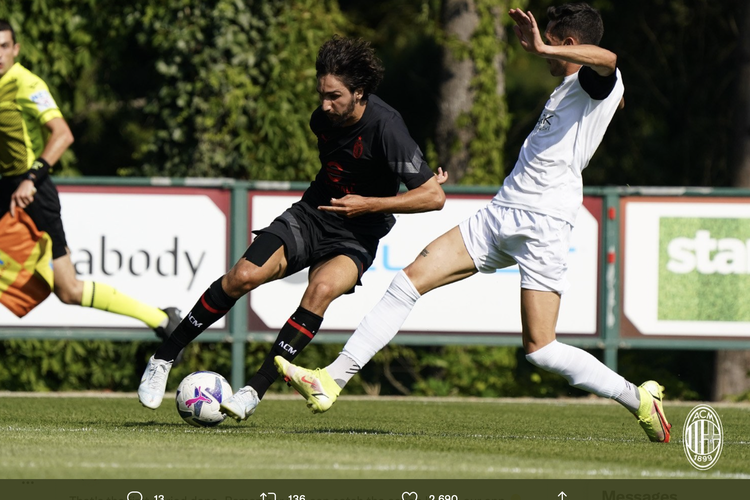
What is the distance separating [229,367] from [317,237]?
4444mm

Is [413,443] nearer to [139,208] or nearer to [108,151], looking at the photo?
[139,208]

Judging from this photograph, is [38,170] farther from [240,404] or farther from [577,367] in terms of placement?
[577,367]

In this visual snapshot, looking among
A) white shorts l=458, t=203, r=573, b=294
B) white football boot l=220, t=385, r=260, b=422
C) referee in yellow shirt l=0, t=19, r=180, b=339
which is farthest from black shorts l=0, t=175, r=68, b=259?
white shorts l=458, t=203, r=573, b=294

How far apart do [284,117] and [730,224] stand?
4.27m

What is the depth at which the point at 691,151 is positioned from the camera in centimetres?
1552

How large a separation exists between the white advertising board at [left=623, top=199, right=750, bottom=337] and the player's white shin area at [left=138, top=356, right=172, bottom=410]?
4719 mm

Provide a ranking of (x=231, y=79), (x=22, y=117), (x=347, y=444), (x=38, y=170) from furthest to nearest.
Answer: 1. (x=231, y=79)
2. (x=22, y=117)
3. (x=38, y=170)
4. (x=347, y=444)

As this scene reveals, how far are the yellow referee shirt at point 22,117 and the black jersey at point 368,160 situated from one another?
1.57m

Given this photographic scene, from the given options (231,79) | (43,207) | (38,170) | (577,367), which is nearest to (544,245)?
(577,367)

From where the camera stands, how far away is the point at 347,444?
19.1 ft

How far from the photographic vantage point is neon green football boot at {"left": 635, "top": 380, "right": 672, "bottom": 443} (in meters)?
6.05

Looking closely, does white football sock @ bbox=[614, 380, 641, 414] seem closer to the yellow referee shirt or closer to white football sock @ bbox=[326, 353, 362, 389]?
white football sock @ bbox=[326, 353, 362, 389]

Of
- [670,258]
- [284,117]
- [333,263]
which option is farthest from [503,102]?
[333,263]

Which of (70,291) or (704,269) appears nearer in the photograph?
(70,291)
